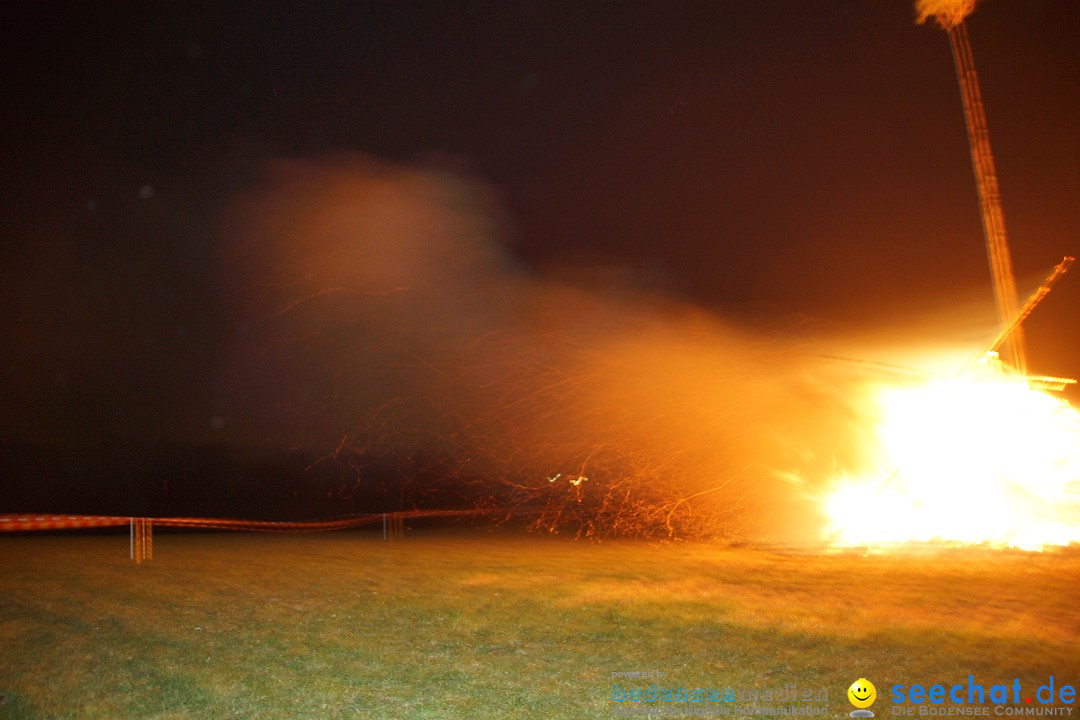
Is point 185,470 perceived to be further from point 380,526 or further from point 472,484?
point 472,484

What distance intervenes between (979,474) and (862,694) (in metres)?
9.37

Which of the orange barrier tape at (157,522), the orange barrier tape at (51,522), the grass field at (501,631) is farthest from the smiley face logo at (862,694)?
the orange barrier tape at (51,522)

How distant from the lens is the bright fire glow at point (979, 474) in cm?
1221

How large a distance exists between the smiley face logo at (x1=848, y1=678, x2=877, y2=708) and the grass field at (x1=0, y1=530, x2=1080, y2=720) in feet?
0.26

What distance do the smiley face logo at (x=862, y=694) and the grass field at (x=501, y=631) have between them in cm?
8

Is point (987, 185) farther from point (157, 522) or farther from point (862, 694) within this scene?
point (157, 522)

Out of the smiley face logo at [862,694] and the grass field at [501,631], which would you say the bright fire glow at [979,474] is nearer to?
the grass field at [501,631]

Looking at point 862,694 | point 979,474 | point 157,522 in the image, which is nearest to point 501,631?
point 862,694

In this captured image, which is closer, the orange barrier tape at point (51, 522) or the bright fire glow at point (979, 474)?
the bright fire glow at point (979, 474)

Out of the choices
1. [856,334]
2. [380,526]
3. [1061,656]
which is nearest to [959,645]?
[1061,656]

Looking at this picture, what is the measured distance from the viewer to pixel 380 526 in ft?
66.7

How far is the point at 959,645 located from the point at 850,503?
8.03 metres

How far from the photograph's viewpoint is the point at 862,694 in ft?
16.9

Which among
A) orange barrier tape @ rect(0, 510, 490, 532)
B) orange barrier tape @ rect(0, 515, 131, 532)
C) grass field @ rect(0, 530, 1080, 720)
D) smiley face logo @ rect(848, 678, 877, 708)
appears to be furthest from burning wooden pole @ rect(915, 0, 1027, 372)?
orange barrier tape @ rect(0, 515, 131, 532)
